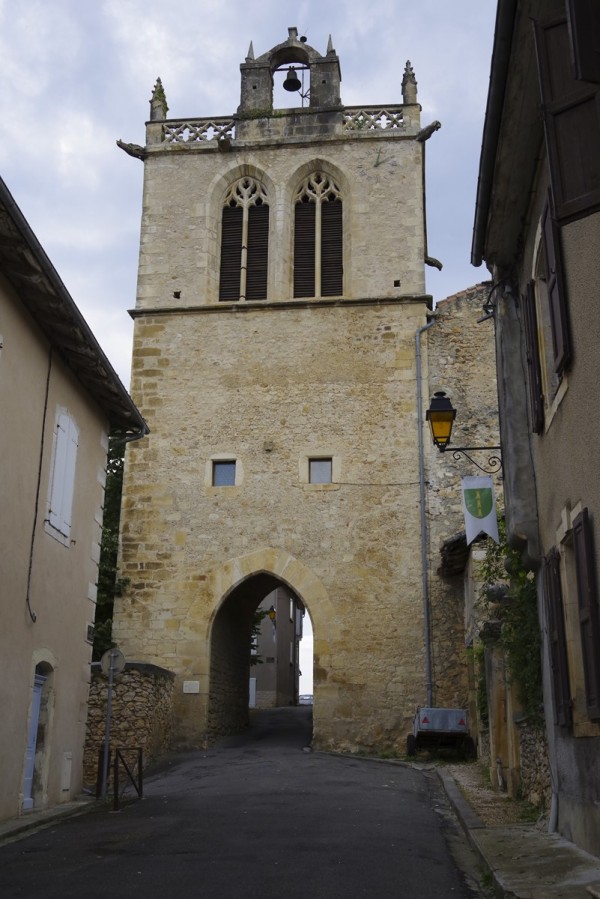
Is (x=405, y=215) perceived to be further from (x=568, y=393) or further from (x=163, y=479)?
(x=568, y=393)

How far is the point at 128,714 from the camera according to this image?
578 inches

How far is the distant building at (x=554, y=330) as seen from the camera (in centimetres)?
434

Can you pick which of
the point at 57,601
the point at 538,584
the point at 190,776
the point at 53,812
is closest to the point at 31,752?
the point at 53,812

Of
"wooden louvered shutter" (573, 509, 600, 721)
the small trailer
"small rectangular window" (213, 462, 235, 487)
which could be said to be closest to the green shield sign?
"wooden louvered shutter" (573, 509, 600, 721)

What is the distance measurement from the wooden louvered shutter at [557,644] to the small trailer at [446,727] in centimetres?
822

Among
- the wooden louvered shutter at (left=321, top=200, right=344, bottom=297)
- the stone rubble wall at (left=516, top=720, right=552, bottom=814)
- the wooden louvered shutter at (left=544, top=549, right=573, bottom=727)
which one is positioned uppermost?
the wooden louvered shutter at (left=321, top=200, right=344, bottom=297)

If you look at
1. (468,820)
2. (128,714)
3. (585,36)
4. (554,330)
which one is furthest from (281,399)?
(585,36)

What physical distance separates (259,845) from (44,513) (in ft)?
15.6

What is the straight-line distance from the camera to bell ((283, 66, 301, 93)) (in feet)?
71.5

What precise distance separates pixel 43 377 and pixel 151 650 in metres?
8.20

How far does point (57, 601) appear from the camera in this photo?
1088 cm

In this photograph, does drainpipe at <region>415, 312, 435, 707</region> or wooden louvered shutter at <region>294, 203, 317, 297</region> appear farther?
wooden louvered shutter at <region>294, 203, 317, 297</region>

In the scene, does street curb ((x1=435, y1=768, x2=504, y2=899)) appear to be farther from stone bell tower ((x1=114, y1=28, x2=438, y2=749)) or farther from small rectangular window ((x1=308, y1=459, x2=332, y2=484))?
small rectangular window ((x1=308, y1=459, x2=332, y2=484))

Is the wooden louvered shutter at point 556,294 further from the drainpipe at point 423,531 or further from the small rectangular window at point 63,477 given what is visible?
the drainpipe at point 423,531
